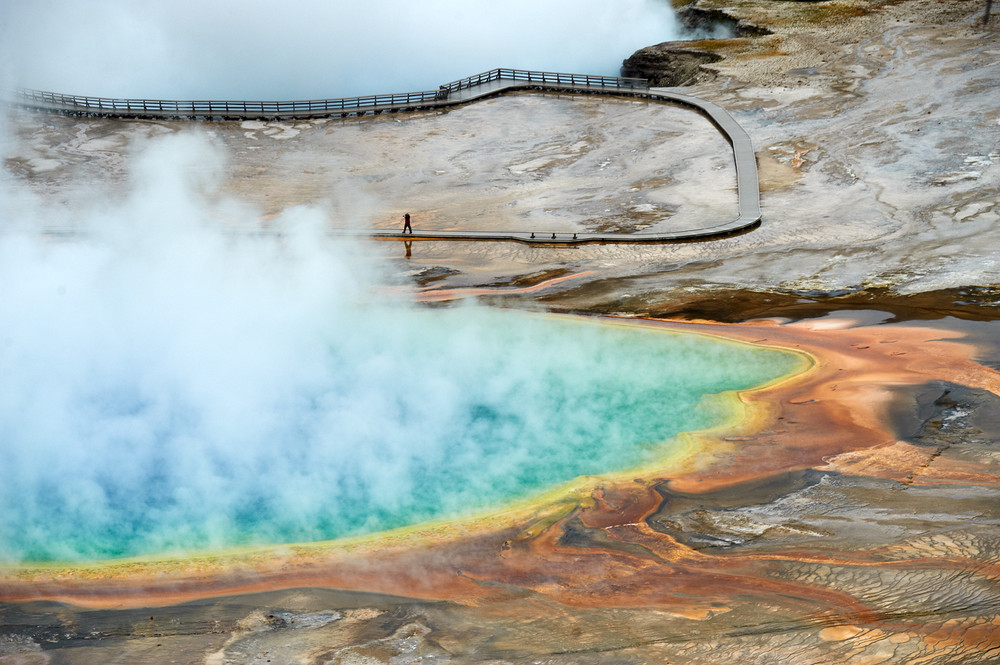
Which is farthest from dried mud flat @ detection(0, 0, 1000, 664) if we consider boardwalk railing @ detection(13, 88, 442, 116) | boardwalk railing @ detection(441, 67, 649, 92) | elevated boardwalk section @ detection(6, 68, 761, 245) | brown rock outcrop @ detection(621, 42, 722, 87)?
brown rock outcrop @ detection(621, 42, 722, 87)

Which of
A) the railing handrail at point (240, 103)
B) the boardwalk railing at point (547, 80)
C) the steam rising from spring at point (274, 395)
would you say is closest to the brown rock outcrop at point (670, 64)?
the boardwalk railing at point (547, 80)

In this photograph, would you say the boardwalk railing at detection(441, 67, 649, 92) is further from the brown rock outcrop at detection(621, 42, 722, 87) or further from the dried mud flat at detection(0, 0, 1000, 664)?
the dried mud flat at detection(0, 0, 1000, 664)

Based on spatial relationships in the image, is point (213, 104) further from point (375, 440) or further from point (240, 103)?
point (375, 440)

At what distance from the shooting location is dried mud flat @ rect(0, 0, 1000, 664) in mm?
7812

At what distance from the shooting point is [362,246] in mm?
18578

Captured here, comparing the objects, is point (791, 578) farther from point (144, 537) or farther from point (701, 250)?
point (701, 250)

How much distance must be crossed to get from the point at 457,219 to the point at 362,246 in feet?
9.03

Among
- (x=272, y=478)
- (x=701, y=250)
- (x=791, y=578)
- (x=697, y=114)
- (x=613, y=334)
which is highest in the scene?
(x=697, y=114)

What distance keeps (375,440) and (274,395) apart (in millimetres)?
1869

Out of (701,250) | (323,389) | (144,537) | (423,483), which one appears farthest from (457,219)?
(144,537)

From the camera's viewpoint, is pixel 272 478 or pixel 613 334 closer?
pixel 272 478

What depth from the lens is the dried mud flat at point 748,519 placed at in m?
7.81

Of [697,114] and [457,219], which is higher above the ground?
[697,114]

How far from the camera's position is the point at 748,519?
9.61 meters
